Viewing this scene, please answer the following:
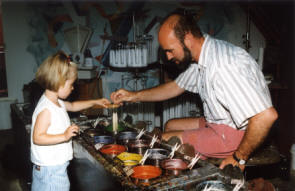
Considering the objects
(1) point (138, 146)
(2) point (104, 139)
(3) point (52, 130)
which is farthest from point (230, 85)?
(3) point (52, 130)

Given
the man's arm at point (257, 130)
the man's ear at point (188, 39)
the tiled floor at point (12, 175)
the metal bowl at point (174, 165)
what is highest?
the man's ear at point (188, 39)

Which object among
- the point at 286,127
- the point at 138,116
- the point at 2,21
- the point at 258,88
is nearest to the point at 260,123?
the point at 258,88

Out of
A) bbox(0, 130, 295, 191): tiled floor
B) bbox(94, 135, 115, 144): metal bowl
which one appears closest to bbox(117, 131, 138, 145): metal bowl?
bbox(94, 135, 115, 144): metal bowl

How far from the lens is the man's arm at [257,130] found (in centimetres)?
230

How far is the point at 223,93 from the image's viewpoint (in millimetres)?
2592

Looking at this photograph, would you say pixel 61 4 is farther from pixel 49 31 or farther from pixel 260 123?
pixel 260 123

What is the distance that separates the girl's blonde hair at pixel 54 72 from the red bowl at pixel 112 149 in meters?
0.73

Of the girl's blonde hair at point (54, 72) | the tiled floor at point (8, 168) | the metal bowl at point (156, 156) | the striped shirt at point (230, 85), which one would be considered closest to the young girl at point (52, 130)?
the girl's blonde hair at point (54, 72)

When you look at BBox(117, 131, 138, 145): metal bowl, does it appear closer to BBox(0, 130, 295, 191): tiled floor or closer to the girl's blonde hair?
the girl's blonde hair

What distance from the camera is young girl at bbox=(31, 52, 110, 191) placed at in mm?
2219

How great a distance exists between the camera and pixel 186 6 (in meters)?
7.35

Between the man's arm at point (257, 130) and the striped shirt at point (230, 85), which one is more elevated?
the striped shirt at point (230, 85)

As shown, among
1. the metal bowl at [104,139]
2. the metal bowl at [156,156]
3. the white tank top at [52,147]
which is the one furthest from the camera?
the metal bowl at [104,139]

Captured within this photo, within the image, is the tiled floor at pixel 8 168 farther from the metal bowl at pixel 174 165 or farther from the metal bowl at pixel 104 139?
the metal bowl at pixel 174 165
